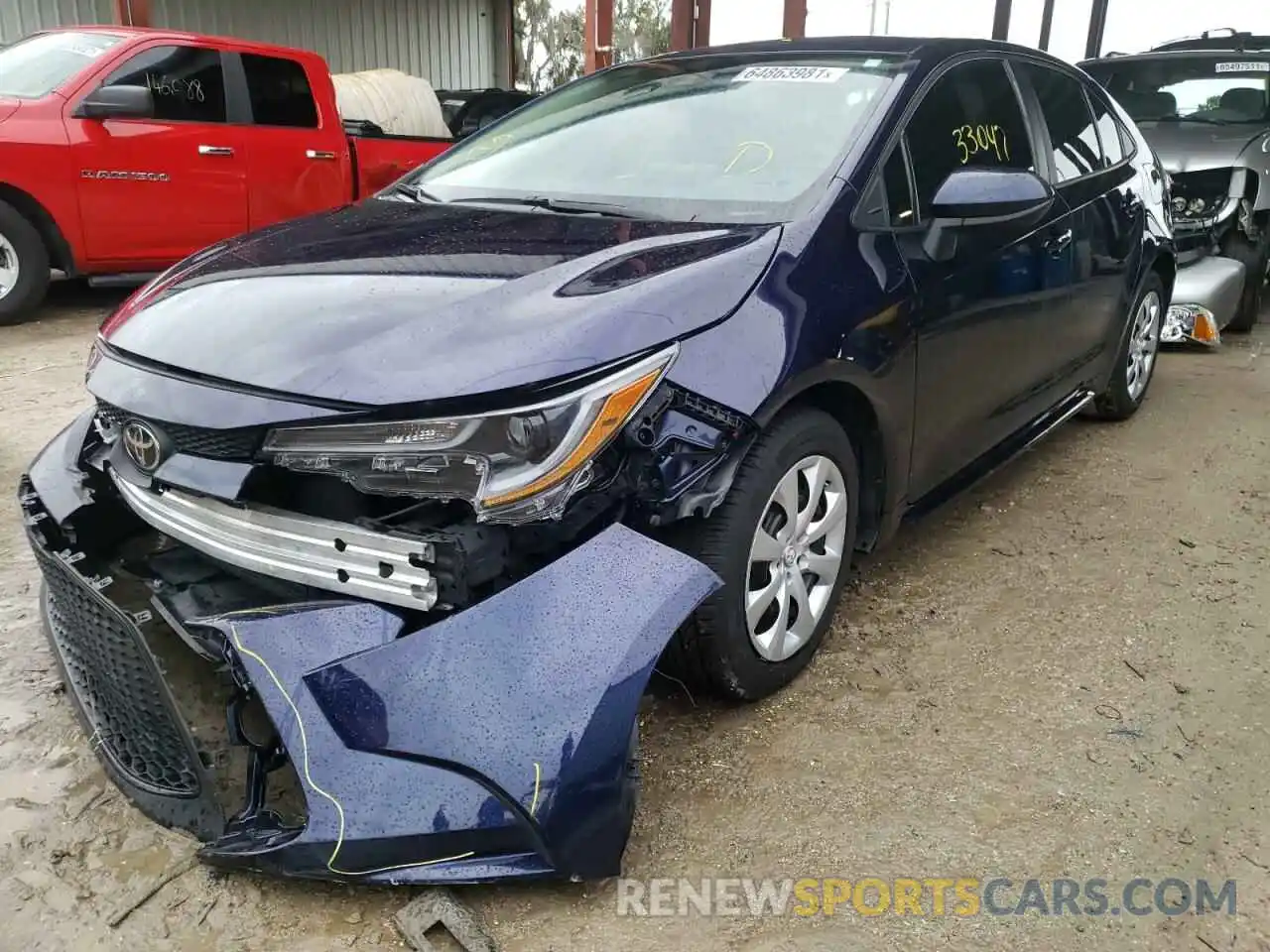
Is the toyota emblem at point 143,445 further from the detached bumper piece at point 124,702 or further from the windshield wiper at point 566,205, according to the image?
the windshield wiper at point 566,205

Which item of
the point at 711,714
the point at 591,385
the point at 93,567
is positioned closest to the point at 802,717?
the point at 711,714

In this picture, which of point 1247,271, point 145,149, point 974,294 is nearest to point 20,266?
point 145,149

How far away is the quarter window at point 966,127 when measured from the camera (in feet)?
9.32

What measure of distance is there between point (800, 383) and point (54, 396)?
3.97 m

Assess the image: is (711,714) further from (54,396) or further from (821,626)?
(54,396)

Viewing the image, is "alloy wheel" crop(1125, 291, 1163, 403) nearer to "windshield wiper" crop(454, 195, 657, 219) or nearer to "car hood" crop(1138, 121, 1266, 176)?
"car hood" crop(1138, 121, 1266, 176)

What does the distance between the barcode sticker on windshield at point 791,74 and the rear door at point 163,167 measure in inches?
180

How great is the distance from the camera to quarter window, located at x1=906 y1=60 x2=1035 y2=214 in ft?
9.32

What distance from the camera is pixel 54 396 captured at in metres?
4.80

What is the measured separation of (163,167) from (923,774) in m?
5.93

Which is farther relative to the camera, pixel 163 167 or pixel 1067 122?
pixel 163 167

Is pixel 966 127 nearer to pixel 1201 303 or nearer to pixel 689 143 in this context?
pixel 689 143

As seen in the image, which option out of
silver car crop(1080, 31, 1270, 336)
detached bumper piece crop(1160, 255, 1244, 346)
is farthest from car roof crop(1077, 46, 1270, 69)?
detached bumper piece crop(1160, 255, 1244, 346)

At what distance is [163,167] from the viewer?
634cm
